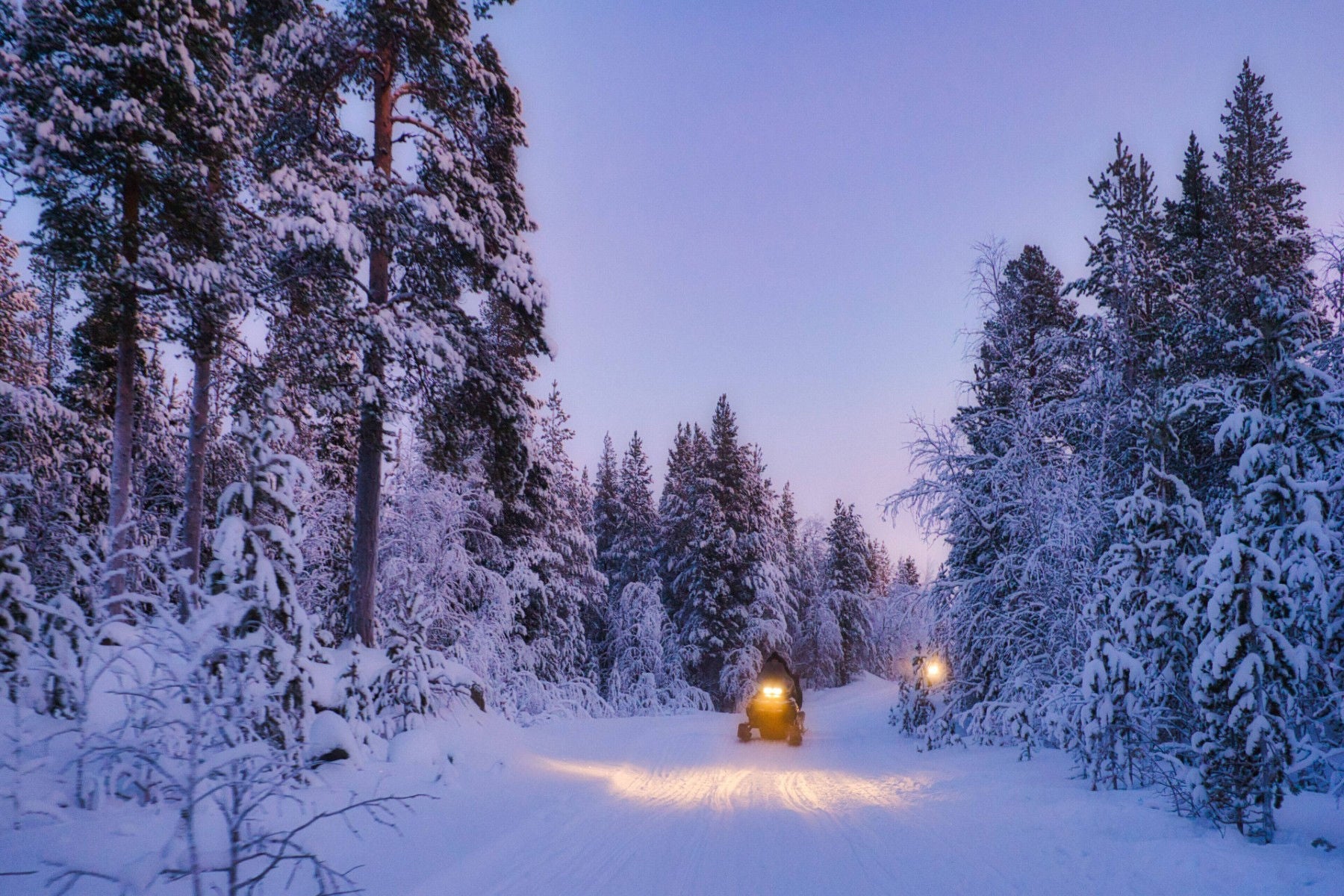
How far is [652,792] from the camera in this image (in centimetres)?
977

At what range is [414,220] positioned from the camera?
9742 millimetres

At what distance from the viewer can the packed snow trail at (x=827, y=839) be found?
5523 millimetres

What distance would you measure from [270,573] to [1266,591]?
367 inches

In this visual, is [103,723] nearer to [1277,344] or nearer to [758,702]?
[1277,344]

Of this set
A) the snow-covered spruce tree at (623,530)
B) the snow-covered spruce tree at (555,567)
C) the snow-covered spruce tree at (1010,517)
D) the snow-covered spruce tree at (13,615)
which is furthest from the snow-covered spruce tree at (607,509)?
the snow-covered spruce tree at (13,615)

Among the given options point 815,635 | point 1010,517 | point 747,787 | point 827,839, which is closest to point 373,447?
→ point 747,787

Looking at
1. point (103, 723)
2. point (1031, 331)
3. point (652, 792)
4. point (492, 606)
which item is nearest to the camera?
point (103, 723)

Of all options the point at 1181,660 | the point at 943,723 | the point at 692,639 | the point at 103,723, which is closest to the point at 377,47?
the point at 103,723

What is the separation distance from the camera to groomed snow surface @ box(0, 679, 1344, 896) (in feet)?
17.7

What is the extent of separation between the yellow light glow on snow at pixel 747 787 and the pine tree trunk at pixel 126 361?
24.3 feet

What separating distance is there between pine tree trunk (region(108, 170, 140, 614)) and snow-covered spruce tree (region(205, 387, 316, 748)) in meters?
4.11

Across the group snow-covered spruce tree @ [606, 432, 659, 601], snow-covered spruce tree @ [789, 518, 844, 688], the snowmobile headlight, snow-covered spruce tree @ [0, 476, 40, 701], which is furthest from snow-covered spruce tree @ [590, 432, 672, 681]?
snow-covered spruce tree @ [0, 476, 40, 701]

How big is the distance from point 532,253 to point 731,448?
19.3m

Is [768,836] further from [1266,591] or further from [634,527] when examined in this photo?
[634,527]
